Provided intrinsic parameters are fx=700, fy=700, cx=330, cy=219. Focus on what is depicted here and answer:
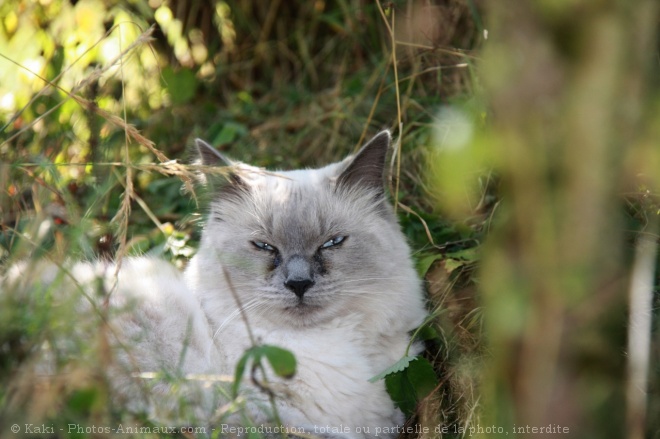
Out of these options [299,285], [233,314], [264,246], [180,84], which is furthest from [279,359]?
[180,84]

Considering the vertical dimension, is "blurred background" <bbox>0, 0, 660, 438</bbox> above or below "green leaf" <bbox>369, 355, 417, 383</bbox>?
above

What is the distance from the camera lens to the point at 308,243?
2.74 meters

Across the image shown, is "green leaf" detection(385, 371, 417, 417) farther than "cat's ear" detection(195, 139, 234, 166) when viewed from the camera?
No

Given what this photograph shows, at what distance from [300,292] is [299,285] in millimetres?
32

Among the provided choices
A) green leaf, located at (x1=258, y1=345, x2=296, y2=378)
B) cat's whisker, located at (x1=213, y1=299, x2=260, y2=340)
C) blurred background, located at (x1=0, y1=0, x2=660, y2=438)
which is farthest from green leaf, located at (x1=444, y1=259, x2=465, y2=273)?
green leaf, located at (x1=258, y1=345, x2=296, y2=378)

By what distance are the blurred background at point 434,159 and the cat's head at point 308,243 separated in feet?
0.85

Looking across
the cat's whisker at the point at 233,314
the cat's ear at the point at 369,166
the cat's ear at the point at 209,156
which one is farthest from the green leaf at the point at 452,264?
the cat's ear at the point at 209,156

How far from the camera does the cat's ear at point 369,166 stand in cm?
292

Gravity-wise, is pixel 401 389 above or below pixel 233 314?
below

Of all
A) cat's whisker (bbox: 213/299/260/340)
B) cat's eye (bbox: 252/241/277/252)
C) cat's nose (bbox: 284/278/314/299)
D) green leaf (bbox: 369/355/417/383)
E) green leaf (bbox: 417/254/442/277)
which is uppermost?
cat's eye (bbox: 252/241/277/252)

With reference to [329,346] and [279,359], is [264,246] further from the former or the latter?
[279,359]

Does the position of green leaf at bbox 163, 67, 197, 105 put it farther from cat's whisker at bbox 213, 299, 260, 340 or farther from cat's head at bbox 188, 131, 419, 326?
cat's whisker at bbox 213, 299, 260, 340

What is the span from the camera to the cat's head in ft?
8.66

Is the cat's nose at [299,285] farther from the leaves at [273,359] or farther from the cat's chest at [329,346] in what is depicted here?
the leaves at [273,359]
